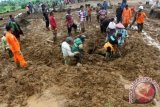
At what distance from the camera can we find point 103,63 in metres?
10.9

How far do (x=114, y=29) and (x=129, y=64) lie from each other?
2392mm

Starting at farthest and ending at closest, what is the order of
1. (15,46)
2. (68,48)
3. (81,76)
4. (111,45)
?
(111,45) → (68,48) → (15,46) → (81,76)

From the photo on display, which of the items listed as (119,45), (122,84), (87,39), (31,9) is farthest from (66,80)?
(31,9)

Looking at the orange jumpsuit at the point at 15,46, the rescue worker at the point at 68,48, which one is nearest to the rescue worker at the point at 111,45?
the rescue worker at the point at 68,48

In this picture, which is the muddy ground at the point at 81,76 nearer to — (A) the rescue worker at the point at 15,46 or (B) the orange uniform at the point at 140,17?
(A) the rescue worker at the point at 15,46

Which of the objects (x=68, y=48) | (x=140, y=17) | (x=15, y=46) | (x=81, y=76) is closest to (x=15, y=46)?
(x=15, y=46)

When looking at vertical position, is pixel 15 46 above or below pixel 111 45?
above

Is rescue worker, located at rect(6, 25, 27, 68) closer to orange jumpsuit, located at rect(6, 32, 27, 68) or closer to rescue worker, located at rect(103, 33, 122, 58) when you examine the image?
orange jumpsuit, located at rect(6, 32, 27, 68)

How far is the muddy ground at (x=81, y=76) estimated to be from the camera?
25.5 feet

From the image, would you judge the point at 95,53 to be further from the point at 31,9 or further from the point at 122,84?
the point at 31,9

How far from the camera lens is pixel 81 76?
8.96m

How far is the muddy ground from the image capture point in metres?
7.78

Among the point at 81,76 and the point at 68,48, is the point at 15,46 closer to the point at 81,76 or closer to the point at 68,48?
the point at 68,48

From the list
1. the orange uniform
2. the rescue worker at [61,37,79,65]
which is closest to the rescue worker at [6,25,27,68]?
the rescue worker at [61,37,79,65]
